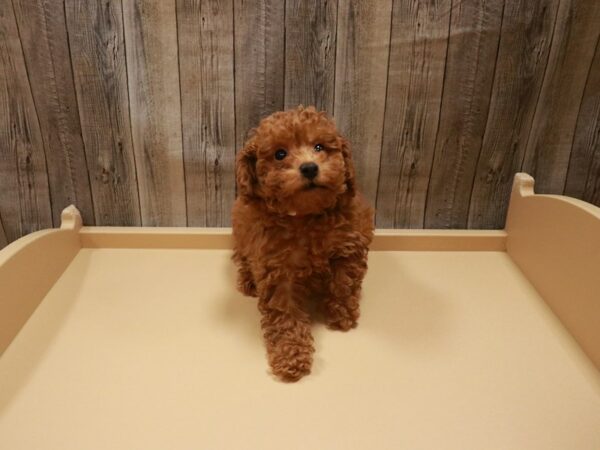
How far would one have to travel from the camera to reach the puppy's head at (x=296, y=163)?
3.18 ft

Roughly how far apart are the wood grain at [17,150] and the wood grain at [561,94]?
139cm

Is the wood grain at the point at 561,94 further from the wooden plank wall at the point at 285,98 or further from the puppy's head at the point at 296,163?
the puppy's head at the point at 296,163

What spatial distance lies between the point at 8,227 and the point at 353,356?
1114 millimetres

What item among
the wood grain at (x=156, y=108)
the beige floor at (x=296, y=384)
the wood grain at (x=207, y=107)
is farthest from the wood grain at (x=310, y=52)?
the beige floor at (x=296, y=384)

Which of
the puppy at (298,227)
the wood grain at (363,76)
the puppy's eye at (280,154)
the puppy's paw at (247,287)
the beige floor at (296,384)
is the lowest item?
the beige floor at (296,384)

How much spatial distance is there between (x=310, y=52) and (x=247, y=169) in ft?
1.49

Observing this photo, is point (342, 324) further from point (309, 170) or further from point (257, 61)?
point (257, 61)

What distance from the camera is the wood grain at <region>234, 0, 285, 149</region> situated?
1.27 m

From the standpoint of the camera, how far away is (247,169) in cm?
104

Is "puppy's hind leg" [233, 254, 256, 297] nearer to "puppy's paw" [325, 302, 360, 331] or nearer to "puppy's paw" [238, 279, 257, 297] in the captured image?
"puppy's paw" [238, 279, 257, 297]

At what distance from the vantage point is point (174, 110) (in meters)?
1.38

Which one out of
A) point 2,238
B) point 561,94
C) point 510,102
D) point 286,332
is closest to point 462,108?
point 510,102

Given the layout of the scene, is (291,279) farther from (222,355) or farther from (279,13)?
(279,13)

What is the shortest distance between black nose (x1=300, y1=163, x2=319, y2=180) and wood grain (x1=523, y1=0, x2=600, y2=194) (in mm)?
778
